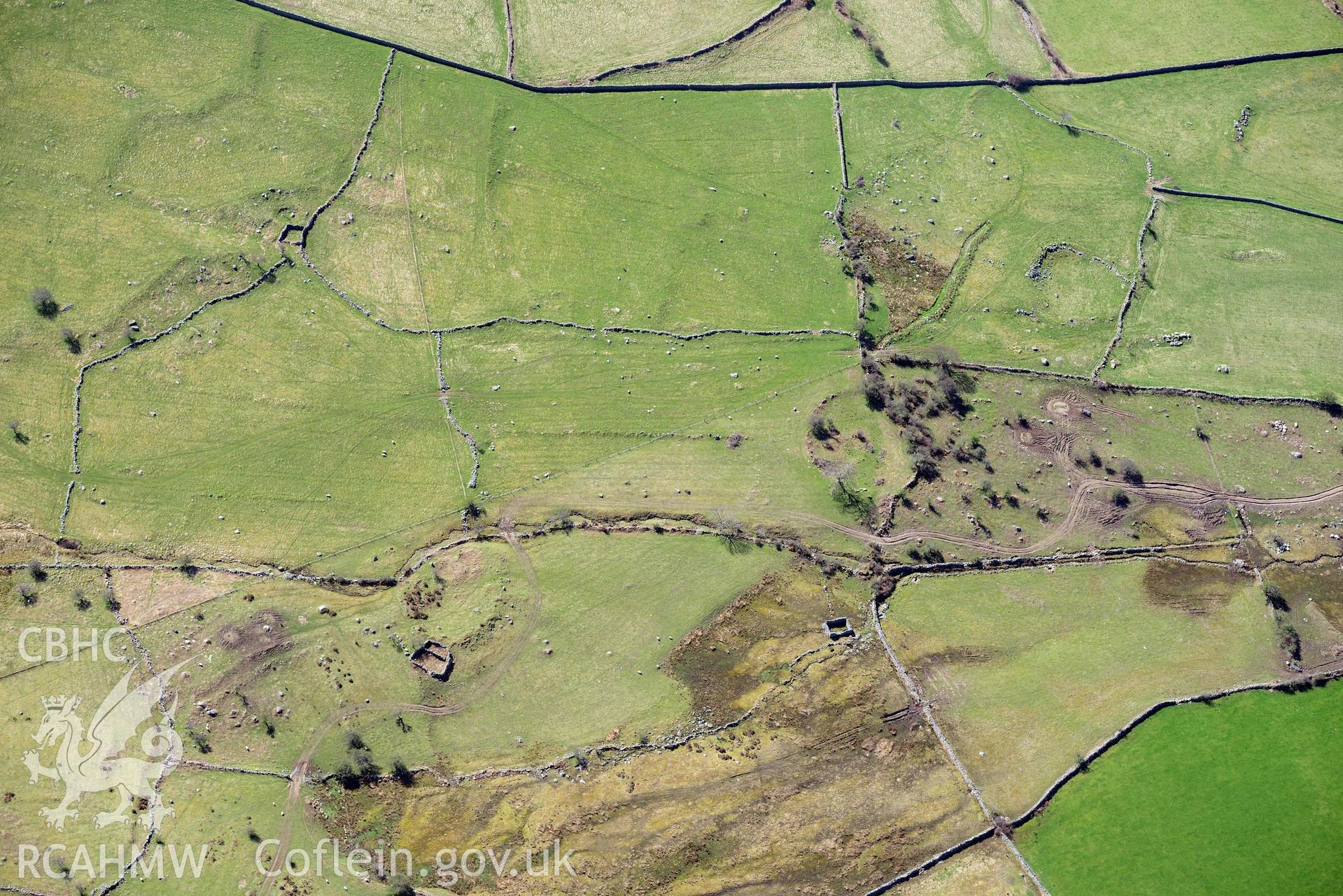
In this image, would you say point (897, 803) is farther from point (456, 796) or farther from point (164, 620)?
point (164, 620)

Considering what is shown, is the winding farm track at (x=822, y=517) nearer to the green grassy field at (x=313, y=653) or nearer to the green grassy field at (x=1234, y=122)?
the green grassy field at (x=313, y=653)

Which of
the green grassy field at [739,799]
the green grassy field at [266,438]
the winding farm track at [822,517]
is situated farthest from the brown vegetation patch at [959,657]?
the green grassy field at [266,438]

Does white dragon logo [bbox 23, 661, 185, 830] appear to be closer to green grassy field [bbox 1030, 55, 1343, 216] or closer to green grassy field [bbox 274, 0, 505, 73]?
green grassy field [bbox 274, 0, 505, 73]

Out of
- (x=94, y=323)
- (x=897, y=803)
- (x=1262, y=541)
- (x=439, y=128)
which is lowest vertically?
(x=897, y=803)

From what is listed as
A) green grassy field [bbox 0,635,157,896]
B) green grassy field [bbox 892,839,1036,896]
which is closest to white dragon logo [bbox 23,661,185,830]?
green grassy field [bbox 0,635,157,896]

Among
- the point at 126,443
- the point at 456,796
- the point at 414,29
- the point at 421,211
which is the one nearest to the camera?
the point at 456,796

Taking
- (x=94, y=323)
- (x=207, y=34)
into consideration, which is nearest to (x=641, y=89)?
(x=207, y=34)

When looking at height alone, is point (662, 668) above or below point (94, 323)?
below

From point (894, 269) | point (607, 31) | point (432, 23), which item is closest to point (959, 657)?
point (894, 269)
